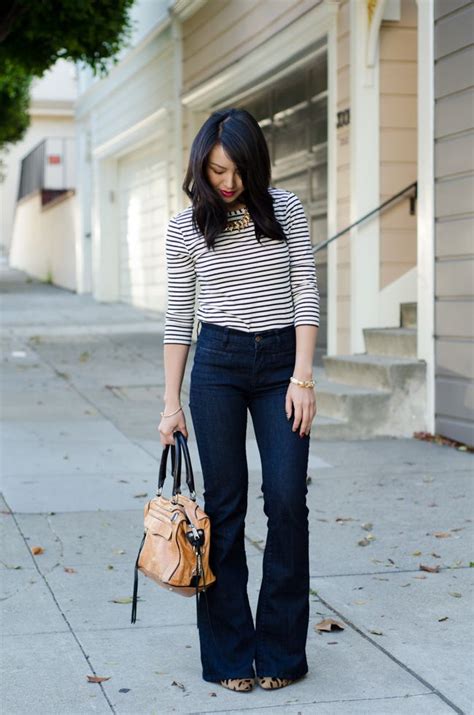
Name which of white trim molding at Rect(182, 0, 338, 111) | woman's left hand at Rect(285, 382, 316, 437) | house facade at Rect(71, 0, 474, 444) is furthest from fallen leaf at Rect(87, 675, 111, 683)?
white trim molding at Rect(182, 0, 338, 111)

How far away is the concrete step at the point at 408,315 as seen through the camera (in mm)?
9992

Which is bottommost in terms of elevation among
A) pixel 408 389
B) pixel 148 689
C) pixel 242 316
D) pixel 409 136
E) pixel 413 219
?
pixel 148 689

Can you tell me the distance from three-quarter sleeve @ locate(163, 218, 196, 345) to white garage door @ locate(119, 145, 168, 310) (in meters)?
13.4

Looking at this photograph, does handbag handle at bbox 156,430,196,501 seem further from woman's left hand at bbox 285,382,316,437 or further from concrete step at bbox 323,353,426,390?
concrete step at bbox 323,353,426,390

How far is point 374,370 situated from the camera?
9.10 m

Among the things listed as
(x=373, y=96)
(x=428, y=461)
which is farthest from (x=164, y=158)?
(x=428, y=461)

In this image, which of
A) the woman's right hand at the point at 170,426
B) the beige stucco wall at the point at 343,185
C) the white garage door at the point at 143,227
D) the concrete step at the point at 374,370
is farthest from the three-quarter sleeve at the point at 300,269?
the white garage door at the point at 143,227

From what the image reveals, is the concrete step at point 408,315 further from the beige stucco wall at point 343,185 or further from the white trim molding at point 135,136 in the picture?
the white trim molding at point 135,136

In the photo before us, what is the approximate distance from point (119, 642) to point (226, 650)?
62cm

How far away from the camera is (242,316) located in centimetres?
386

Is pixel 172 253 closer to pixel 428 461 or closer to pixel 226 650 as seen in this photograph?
pixel 226 650

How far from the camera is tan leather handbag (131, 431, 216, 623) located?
3.75 m

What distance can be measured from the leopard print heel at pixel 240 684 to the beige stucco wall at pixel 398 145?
6.48 meters

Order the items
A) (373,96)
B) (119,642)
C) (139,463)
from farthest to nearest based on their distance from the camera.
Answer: (373,96) → (139,463) → (119,642)
